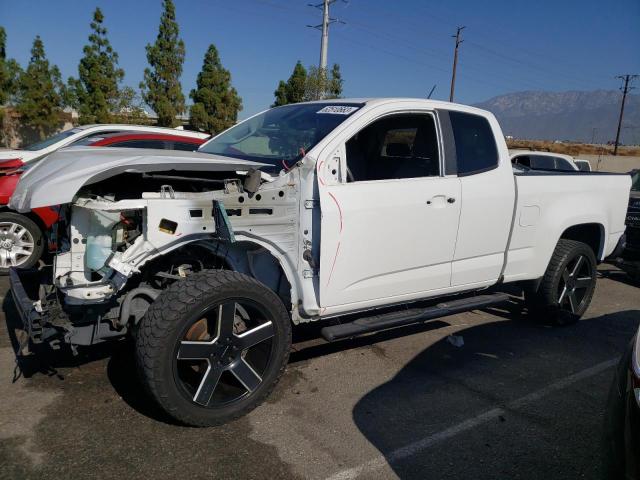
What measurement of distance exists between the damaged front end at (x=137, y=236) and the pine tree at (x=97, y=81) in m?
24.2

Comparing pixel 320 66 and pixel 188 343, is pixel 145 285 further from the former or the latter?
pixel 320 66

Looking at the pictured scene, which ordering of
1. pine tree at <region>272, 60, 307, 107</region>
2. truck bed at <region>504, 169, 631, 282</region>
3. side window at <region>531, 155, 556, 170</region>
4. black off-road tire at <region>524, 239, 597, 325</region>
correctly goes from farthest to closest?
pine tree at <region>272, 60, 307, 107</region>
side window at <region>531, 155, 556, 170</region>
black off-road tire at <region>524, 239, 597, 325</region>
truck bed at <region>504, 169, 631, 282</region>

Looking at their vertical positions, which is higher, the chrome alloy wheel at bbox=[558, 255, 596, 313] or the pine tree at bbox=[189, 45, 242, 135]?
the pine tree at bbox=[189, 45, 242, 135]

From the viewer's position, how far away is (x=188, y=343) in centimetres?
299

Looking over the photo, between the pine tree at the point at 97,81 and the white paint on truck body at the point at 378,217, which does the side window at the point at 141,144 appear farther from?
the pine tree at the point at 97,81

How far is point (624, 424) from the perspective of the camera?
77.8 inches

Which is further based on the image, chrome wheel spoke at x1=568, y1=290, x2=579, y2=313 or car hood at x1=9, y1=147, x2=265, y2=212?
chrome wheel spoke at x1=568, y1=290, x2=579, y2=313

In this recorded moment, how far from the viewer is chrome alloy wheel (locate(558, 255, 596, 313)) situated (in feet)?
17.5

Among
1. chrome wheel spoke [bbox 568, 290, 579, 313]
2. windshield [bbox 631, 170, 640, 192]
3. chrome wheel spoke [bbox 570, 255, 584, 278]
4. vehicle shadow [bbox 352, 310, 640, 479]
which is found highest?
windshield [bbox 631, 170, 640, 192]

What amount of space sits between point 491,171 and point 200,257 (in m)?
2.51

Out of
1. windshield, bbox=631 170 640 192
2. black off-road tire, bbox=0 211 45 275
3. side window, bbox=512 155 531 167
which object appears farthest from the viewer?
side window, bbox=512 155 531 167

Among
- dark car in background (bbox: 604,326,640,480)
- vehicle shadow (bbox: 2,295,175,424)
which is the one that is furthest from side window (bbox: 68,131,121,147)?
dark car in background (bbox: 604,326,640,480)

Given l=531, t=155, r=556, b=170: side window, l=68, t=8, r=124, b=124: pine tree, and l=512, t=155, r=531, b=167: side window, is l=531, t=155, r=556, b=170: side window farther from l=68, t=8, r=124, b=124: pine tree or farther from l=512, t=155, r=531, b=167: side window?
l=68, t=8, r=124, b=124: pine tree

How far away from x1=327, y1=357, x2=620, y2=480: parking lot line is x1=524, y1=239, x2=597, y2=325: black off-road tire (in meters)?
0.89
